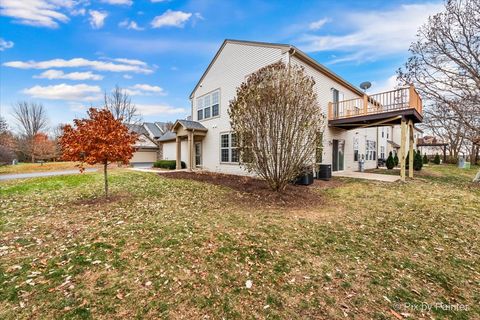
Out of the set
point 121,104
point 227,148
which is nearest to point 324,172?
point 227,148

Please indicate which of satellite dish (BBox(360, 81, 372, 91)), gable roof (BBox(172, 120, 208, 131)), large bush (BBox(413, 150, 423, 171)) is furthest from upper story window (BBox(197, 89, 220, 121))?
large bush (BBox(413, 150, 423, 171))

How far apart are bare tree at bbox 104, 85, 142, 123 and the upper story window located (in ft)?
53.2

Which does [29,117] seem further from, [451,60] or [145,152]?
[451,60]

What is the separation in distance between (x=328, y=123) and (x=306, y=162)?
23.4ft

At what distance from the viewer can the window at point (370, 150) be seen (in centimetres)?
1856

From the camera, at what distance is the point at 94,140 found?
643 centimetres

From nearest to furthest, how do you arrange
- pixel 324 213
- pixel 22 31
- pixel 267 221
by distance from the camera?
pixel 267 221
pixel 324 213
pixel 22 31

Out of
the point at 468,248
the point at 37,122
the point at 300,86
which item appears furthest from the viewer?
the point at 37,122

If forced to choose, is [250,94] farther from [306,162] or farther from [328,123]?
[328,123]

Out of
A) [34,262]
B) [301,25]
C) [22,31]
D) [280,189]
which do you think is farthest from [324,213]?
[22,31]

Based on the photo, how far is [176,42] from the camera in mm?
13305

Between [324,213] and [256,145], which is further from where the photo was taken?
[256,145]

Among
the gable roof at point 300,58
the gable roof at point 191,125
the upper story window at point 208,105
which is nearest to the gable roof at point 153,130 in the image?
the upper story window at point 208,105

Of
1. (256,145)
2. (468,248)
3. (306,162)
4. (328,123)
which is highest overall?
(328,123)
